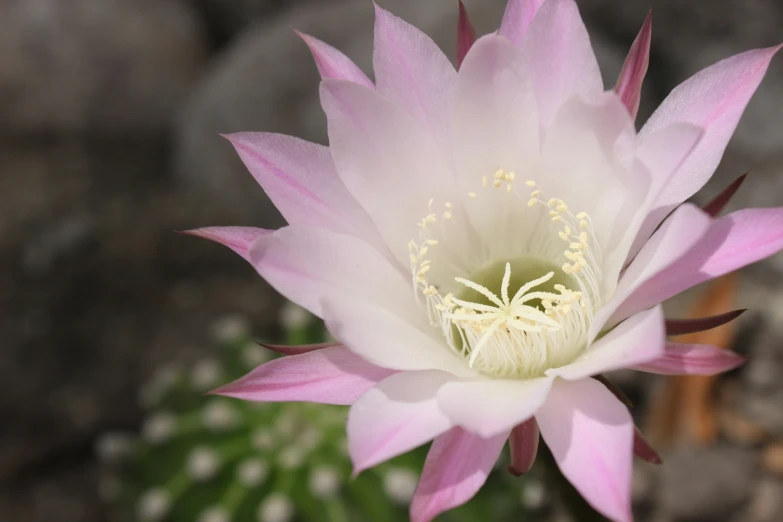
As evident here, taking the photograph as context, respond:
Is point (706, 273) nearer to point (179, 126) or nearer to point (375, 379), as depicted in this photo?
point (375, 379)

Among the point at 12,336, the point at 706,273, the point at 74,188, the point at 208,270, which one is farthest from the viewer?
the point at 74,188

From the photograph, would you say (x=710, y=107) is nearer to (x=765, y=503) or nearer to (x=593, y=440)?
(x=593, y=440)

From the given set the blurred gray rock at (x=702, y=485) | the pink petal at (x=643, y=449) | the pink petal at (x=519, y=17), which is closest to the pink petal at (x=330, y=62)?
the pink petal at (x=519, y=17)

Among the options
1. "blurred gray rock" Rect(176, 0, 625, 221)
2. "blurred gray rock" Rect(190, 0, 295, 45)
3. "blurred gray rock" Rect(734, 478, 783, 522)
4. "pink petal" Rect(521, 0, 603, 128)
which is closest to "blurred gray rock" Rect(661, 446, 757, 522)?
"blurred gray rock" Rect(734, 478, 783, 522)

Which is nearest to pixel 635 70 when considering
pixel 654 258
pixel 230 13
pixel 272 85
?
pixel 654 258

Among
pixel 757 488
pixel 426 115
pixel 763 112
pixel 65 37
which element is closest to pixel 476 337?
pixel 426 115

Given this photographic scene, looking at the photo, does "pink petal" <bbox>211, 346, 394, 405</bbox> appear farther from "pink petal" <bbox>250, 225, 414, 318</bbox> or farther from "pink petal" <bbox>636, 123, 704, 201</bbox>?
"pink petal" <bbox>636, 123, 704, 201</bbox>
